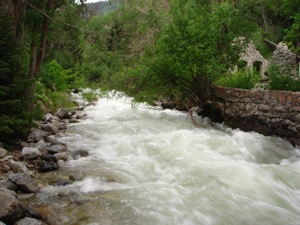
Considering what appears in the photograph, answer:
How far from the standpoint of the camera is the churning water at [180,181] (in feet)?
17.4

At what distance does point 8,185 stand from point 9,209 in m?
1.54

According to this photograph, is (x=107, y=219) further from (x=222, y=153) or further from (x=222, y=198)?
(x=222, y=153)

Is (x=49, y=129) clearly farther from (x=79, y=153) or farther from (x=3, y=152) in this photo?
(x=3, y=152)

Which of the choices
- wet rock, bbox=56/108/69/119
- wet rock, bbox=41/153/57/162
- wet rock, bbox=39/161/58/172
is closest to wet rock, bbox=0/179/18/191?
wet rock, bbox=39/161/58/172

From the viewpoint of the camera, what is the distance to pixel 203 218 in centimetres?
523

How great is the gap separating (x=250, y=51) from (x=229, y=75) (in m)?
9.47

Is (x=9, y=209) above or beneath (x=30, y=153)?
above

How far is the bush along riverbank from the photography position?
450cm

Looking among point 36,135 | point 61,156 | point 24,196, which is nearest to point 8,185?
point 24,196

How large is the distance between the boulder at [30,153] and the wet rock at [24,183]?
170cm

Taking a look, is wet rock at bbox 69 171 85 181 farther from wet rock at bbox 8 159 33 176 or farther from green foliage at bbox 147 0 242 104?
green foliage at bbox 147 0 242 104

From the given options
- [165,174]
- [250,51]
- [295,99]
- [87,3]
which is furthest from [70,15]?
[250,51]

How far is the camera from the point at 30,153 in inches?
307

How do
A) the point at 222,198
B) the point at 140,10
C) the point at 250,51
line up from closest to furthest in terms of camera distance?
the point at 222,198 < the point at 140,10 < the point at 250,51
